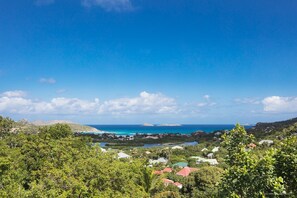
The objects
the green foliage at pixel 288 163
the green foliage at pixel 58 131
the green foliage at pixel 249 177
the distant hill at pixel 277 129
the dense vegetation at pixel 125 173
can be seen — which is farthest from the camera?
the distant hill at pixel 277 129

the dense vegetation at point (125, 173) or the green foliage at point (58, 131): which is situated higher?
the green foliage at point (58, 131)

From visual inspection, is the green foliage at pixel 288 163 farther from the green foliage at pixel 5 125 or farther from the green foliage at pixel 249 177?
the green foliage at pixel 5 125

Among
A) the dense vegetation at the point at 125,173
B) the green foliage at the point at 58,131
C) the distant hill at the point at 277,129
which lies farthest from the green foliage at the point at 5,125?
the distant hill at the point at 277,129

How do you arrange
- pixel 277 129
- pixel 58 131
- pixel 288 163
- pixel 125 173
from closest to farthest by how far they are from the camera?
pixel 288 163 < pixel 125 173 < pixel 58 131 < pixel 277 129

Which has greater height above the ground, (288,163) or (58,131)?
(58,131)

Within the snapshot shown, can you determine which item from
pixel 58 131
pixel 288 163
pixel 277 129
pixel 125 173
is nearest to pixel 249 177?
pixel 288 163

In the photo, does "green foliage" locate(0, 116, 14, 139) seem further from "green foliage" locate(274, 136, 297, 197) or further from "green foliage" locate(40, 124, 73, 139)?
"green foliage" locate(274, 136, 297, 197)

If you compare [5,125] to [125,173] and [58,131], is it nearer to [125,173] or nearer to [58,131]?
[58,131]

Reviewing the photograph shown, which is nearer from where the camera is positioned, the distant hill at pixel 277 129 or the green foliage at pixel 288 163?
the green foliage at pixel 288 163

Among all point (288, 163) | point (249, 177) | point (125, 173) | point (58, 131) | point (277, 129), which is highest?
point (58, 131)

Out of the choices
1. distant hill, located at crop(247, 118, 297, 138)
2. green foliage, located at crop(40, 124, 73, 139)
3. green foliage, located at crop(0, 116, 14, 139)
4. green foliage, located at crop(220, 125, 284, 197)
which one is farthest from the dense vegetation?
distant hill, located at crop(247, 118, 297, 138)

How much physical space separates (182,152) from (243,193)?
61.8m

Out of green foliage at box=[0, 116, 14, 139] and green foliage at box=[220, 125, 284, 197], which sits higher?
green foliage at box=[0, 116, 14, 139]

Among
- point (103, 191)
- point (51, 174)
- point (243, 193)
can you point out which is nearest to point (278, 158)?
point (243, 193)
